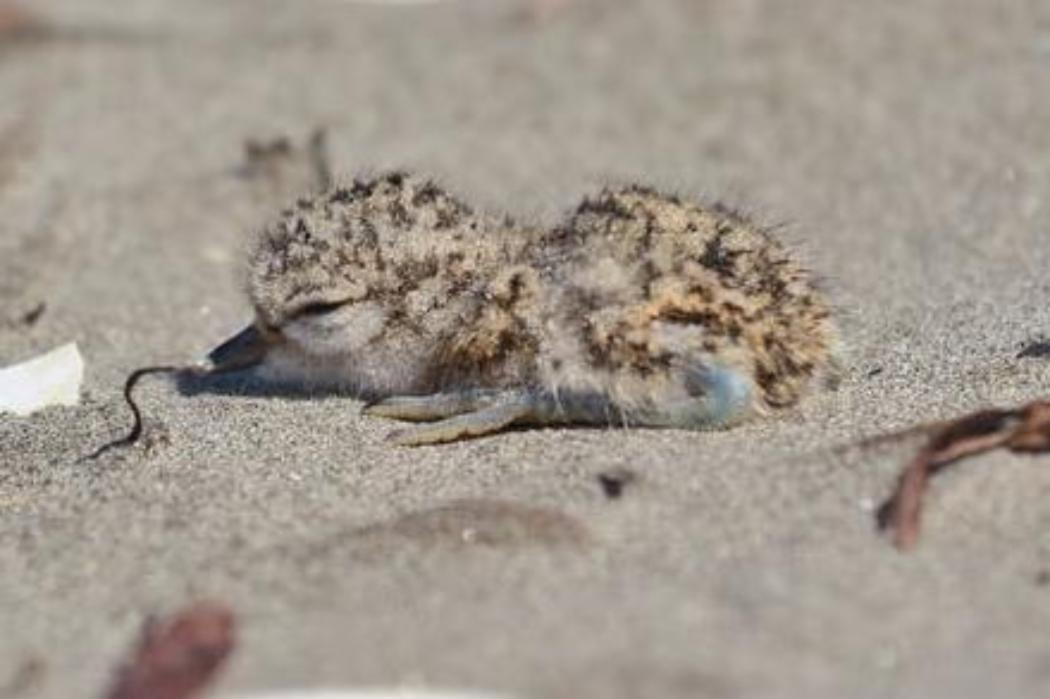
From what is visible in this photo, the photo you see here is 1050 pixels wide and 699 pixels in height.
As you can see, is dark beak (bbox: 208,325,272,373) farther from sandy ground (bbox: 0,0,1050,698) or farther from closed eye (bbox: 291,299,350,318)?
closed eye (bbox: 291,299,350,318)

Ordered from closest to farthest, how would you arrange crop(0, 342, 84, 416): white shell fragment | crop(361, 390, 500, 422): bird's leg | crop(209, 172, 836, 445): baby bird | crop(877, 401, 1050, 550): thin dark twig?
crop(877, 401, 1050, 550): thin dark twig < crop(209, 172, 836, 445): baby bird < crop(361, 390, 500, 422): bird's leg < crop(0, 342, 84, 416): white shell fragment

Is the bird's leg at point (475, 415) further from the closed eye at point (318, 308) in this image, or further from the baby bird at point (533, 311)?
the closed eye at point (318, 308)

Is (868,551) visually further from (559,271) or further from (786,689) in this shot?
(559,271)

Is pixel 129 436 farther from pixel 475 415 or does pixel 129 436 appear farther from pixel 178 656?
pixel 178 656

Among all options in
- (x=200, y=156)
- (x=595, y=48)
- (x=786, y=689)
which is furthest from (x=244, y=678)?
(x=595, y=48)

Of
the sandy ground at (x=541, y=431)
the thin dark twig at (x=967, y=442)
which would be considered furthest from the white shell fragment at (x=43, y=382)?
the thin dark twig at (x=967, y=442)

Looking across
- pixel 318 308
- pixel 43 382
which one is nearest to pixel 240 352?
pixel 318 308

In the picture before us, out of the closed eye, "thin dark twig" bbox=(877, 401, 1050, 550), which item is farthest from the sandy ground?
the closed eye
